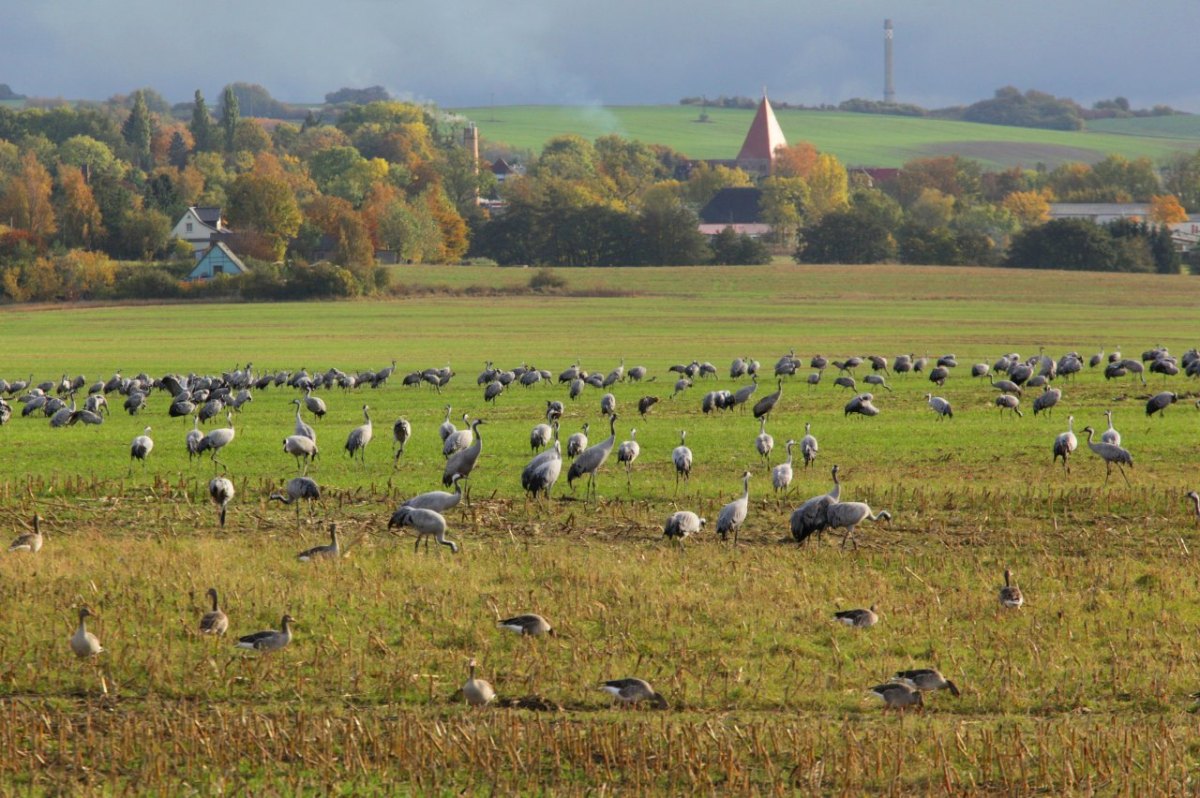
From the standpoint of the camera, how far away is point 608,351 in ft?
→ 208

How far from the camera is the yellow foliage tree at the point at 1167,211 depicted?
164 metres

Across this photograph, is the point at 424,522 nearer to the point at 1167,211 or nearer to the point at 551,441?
the point at 551,441

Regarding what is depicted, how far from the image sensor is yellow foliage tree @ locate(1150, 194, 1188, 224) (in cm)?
16438

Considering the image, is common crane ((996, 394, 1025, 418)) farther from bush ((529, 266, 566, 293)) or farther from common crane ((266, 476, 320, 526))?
bush ((529, 266, 566, 293))

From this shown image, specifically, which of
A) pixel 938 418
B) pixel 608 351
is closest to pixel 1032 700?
pixel 938 418

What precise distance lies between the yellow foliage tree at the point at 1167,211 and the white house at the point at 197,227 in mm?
93712

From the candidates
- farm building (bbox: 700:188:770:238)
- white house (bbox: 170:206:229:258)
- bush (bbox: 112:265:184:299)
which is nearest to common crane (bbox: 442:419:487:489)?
bush (bbox: 112:265:184:299)

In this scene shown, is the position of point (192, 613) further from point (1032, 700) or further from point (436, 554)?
point (1032, 700)

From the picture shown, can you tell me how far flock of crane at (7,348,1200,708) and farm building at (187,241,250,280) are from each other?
67867mm

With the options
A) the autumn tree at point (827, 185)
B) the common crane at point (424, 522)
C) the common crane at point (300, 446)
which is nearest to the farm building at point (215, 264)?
the autumn tree at point (827, 185)

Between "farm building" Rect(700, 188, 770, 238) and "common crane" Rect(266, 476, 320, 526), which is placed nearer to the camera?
"common crane" Rect(266, 476, 320, 526)

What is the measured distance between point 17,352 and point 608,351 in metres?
24.5

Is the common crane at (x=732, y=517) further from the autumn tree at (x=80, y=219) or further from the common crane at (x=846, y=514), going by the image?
the autumn tree at (x=80, y=219)

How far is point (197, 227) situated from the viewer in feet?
477
